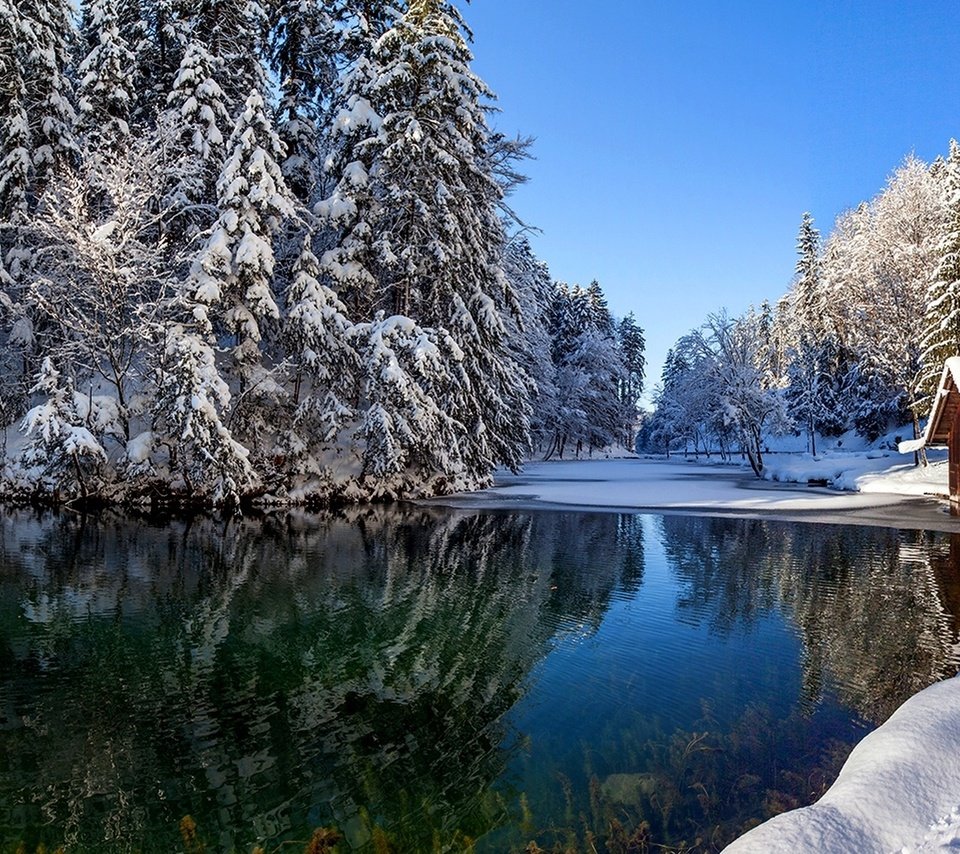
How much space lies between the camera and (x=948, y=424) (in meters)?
24.0

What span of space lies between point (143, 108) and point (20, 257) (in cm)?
836

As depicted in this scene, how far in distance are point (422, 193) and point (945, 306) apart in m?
22.3

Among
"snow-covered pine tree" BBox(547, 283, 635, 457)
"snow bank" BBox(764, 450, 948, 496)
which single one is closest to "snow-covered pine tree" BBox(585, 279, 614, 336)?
"snow-covered pine tree" BBox(547, 283, 635, 457)

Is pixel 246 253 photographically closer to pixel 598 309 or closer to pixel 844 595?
pixel 844 595

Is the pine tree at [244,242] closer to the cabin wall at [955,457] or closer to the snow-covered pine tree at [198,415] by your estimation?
the snow-covered pine tree at [198,415]

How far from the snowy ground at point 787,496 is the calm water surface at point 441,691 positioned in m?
7.70

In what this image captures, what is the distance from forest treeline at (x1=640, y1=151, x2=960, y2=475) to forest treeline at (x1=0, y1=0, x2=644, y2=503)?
17.7 meters

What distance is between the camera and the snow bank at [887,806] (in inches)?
119

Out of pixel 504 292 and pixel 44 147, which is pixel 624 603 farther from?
pixel 44 147

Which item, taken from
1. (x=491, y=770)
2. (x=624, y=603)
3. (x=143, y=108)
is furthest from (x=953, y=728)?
(x=143, y=108)

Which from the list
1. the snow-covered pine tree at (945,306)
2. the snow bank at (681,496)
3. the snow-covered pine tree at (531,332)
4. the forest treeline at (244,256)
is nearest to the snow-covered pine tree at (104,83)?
the forest treeline at (244,256)

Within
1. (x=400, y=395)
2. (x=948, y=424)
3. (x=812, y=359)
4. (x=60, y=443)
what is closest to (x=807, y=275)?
(x=812, y=359)

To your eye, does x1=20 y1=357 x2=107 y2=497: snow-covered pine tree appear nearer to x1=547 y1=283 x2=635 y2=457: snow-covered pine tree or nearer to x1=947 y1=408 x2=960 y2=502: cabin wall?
x1=947 y1=408 x2=960 y2=502: cabin wall

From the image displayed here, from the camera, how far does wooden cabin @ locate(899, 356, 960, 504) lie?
22.0 meters
